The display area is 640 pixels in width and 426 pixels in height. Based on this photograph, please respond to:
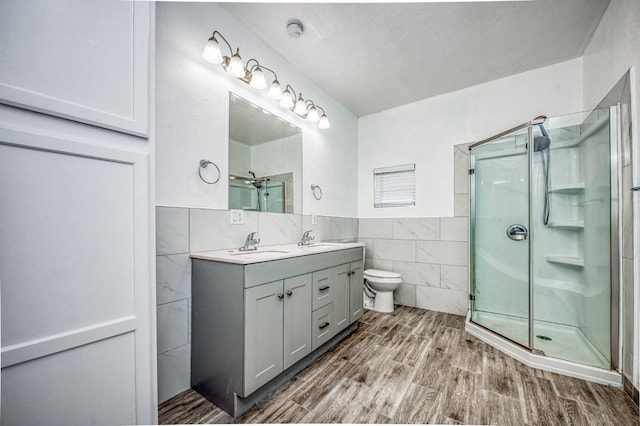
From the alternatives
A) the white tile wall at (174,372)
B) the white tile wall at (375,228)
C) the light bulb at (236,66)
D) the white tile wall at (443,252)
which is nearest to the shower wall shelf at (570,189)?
the white tile wall at (443,252)

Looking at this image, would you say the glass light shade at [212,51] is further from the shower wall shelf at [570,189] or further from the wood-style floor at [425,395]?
the shower wall shelf at [570,189]

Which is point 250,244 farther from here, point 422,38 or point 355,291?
point 422,38

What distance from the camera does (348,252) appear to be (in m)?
2.19

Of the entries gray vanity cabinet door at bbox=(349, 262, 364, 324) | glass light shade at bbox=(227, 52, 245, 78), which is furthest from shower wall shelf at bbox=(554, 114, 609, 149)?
glass light shade at bbox=(227, 52, 245, 78)

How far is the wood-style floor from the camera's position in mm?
Result: 1282

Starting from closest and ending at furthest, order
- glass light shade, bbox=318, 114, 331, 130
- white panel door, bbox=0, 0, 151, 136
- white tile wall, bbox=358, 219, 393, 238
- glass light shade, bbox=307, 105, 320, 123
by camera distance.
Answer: white panel door, bbox=0, 0, 151, 136 → glass light shade, bbox=307, 105, 320, 123 → glass light shade, bbox=318, 114, 331, 130 → white tile wall, bbox=358, 219, 393, 238

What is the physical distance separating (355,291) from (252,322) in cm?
118

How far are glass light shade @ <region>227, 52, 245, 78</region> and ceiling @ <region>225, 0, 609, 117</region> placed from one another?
1.26 feet

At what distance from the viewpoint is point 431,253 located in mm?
2896

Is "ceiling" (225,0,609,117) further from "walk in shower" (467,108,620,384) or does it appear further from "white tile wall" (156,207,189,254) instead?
"white tile wall" (156,207,189,254)

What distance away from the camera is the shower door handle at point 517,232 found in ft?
6.89

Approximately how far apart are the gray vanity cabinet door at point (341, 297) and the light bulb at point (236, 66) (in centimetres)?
163

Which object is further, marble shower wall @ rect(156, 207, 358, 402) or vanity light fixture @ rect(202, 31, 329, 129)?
vanity light fixture @ rect(202, 31, 329, 129)

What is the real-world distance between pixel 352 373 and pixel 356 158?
260cm
